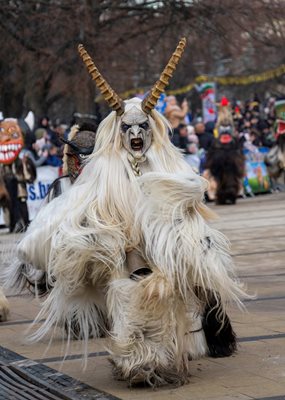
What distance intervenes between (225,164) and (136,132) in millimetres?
15351

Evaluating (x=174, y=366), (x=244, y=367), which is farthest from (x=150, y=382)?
(x=244, y=367)

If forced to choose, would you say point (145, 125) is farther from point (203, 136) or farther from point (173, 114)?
point (203, 136)

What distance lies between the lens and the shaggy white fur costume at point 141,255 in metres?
6.64

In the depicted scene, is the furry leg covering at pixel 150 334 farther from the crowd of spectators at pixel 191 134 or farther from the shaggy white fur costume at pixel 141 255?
the crowd of spectators at pixel 191 134

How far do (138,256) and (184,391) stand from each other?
877mm

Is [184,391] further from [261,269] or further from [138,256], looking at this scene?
[261,269]

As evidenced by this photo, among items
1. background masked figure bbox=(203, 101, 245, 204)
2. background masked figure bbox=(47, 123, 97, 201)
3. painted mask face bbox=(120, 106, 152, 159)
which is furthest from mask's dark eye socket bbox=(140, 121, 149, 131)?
background masked figure bbox=(203, 101, 245, 204)

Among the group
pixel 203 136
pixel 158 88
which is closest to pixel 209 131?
pixel 203 136

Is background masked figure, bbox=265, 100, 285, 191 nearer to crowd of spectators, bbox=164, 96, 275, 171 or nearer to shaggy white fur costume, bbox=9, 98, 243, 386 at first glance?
crowd of spectators, bbox=164, 96, 275, 171

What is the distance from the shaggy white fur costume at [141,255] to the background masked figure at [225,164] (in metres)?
15.2

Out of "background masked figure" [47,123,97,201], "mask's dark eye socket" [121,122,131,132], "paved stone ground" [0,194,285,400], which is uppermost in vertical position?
"mask's dark eye socket" [121,122,131,132]

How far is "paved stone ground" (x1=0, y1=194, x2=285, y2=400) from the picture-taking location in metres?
6.53

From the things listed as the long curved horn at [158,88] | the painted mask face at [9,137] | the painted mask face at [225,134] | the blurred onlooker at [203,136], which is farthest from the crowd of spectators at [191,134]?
the long curved horn at [158,88]

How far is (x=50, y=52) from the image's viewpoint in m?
26.7
